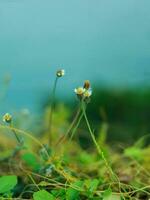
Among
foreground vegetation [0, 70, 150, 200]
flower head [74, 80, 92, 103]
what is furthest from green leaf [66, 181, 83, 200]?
flower head [74, 80, 92, 103]

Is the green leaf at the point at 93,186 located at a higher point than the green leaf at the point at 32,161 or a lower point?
higher

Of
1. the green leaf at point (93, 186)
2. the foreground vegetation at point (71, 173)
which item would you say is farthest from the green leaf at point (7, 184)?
the green leaf at point (93, 186)

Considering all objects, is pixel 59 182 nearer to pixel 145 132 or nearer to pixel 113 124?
pixel 145 132

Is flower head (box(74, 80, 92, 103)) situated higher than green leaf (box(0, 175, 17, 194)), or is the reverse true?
flower head (box(74, 80, 92, 103))

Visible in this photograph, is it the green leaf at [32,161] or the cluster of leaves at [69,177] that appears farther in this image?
the green leaf at [32,161]

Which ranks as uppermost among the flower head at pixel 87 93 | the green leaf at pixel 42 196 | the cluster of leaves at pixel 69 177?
the flower head at pixel 87 93

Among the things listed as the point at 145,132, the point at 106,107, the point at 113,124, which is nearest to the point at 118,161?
the point at 145,132

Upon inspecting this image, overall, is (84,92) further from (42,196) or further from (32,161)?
(32,161)

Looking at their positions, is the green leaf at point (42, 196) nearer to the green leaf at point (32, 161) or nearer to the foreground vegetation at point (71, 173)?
the foreground vegetation at point (71, 173)

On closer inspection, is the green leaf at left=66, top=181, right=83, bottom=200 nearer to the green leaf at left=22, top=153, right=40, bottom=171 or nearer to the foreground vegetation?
the foreground vegetation
